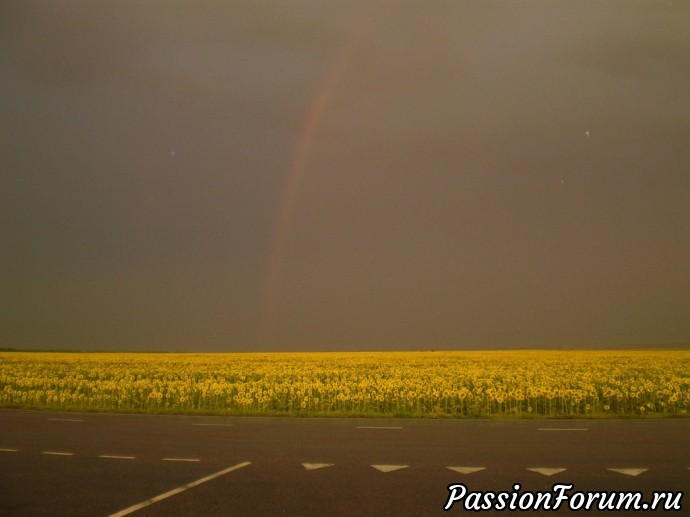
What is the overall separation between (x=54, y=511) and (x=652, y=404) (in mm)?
20446

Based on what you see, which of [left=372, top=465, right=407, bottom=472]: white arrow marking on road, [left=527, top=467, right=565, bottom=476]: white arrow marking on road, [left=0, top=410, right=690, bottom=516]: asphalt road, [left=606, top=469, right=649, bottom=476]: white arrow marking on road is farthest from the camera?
[left=372, top=465, right=407, bottom=472]: white arrow marking on road

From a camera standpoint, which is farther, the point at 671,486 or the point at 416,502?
the point at 671,486

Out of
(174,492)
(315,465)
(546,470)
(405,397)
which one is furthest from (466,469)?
(405,397)

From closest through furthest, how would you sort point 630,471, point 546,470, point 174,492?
point 174,492 < point 630,471 < point 546,470

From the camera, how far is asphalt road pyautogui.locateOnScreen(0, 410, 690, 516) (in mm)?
9328

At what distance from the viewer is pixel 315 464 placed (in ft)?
40.4

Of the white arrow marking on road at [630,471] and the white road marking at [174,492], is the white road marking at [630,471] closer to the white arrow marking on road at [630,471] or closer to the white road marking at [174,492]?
the white arrow marking on road at [630,471]

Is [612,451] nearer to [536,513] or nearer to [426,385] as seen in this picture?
[536,513]

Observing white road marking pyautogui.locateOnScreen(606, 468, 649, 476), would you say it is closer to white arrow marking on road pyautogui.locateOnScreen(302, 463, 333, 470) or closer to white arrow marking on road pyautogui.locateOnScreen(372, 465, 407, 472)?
white arrow marking on road pyautogui.locateOnScreen(372, 465, 407, 472)

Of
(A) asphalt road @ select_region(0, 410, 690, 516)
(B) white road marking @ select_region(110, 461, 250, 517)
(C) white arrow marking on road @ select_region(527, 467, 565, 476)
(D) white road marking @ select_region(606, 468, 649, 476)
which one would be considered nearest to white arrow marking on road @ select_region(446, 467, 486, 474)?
(A) asphalt road @ select_region(0, 410, 690, 516)

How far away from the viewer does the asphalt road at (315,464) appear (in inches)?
367

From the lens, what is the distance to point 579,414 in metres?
22.9

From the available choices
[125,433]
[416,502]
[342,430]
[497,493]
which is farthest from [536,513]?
[125,433]

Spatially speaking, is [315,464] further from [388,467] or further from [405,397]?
[405,397]
